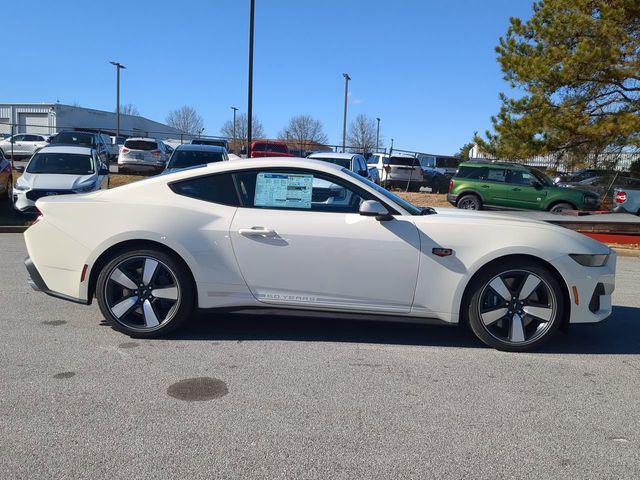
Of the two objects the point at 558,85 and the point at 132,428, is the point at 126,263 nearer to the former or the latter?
the point at 132,428

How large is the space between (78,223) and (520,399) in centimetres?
371

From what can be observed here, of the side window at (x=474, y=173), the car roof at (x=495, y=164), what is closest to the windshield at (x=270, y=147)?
the side window at (x=474, y=173)

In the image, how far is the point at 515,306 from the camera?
453 centimetres

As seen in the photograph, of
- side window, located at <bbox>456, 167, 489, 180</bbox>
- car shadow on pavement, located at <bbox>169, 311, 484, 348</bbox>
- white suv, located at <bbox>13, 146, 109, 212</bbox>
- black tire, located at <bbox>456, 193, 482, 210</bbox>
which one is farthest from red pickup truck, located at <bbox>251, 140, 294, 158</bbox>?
car shadow on pavement, located at <bbox>169, 311, 484, 348</bbox>

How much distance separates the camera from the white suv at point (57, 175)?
11812 millimetres

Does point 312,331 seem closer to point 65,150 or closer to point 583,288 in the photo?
point 583,288

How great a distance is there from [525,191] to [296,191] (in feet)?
44.9

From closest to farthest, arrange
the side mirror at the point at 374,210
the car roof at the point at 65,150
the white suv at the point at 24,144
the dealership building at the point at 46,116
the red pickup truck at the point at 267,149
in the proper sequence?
the side mirror at the point at 374,210, the car roof at the point at 65,150, the red pickup truck at the point at 267,149, the white suv at the point at 24,144, the dealership building at the point at 46,116

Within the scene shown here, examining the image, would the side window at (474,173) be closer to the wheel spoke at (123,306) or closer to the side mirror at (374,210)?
the side mirror at (374,210)

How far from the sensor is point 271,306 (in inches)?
183

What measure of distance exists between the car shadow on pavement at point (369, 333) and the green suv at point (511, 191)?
11.8 meters

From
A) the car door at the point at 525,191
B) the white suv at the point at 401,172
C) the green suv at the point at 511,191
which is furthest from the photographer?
the white suv at the point at 401,172

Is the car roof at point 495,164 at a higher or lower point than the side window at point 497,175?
higher

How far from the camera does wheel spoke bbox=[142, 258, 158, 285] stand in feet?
15.1
